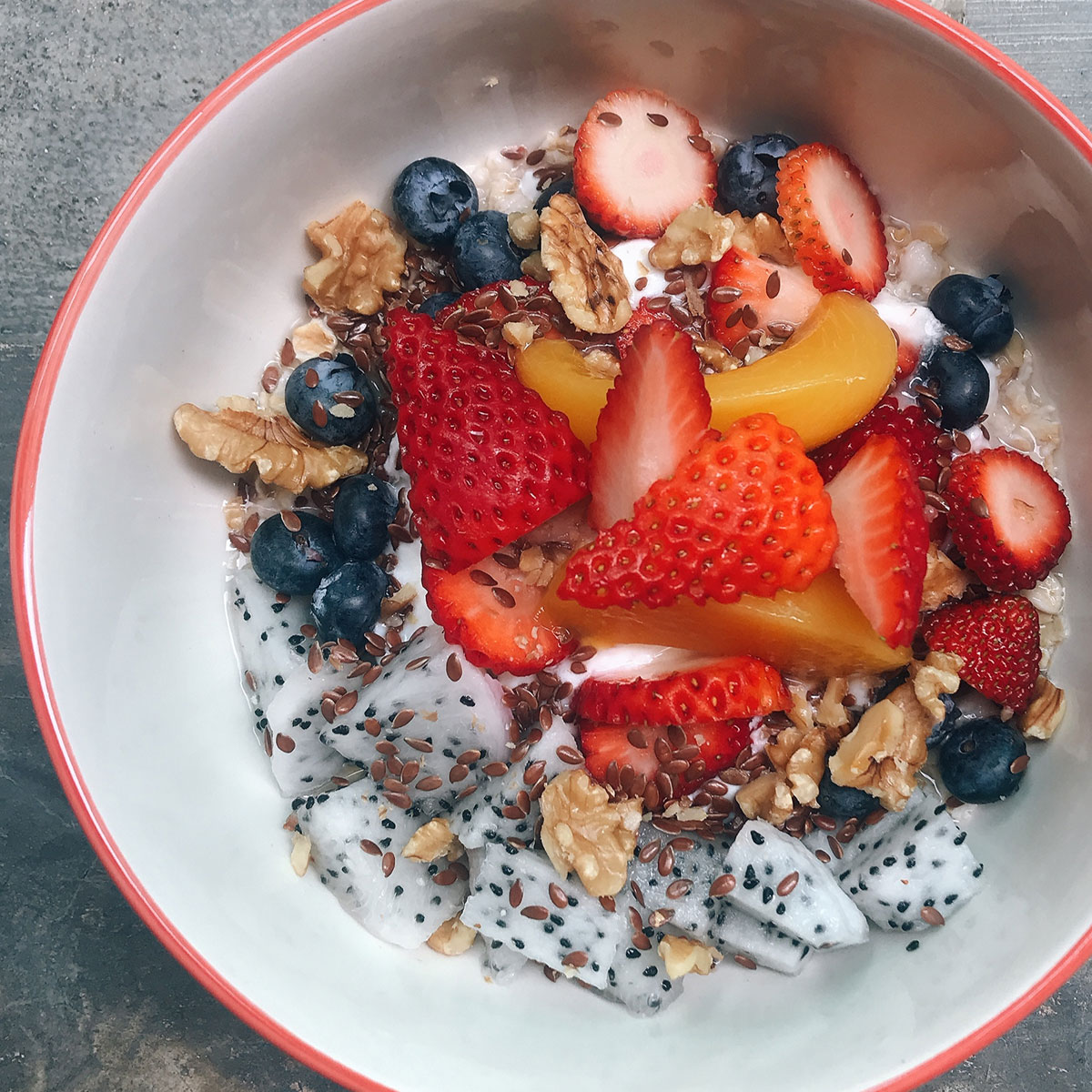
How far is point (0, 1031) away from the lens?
1.21m

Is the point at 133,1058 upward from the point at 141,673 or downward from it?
downward

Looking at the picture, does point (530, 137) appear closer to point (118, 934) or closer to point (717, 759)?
point (717, 759)

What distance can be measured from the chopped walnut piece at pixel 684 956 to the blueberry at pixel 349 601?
1.64ft

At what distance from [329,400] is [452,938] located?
652mm

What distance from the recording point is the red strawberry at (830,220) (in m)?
1.03

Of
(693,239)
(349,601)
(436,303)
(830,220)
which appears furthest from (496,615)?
(830,220)

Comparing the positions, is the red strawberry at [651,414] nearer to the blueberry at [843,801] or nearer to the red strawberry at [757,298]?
the red strawberry at [757,298]

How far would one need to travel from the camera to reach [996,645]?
979mm

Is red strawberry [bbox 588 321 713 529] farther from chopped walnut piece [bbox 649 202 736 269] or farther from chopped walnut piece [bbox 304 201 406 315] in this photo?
chopped walnut piece [bbox 304 201 406 315]

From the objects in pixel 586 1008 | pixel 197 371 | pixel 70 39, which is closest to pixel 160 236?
pixel 197 371

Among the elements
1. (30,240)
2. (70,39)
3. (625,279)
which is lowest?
(30,240)

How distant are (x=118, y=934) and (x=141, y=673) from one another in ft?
1.46

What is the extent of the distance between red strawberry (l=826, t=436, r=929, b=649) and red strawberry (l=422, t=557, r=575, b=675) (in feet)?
1.09

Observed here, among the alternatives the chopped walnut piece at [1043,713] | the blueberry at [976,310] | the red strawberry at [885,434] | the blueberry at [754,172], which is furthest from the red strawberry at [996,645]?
the blueberry at [754,172]
